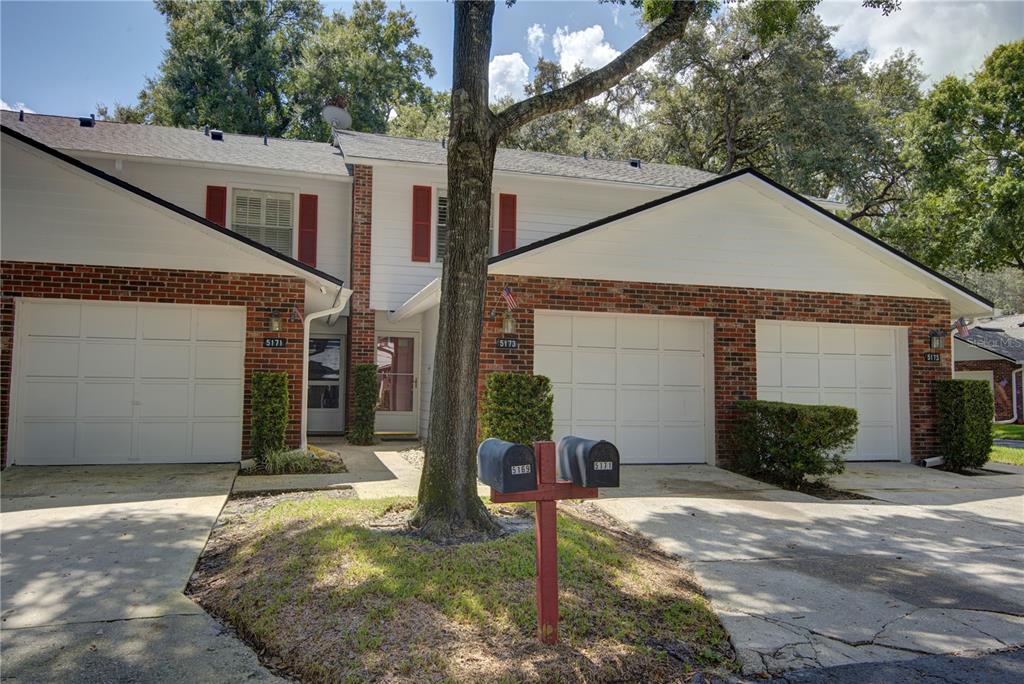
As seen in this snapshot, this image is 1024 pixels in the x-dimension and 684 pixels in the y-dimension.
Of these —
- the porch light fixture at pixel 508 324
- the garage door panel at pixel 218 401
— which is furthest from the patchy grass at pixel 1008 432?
the garage door panel at pixel 218 401

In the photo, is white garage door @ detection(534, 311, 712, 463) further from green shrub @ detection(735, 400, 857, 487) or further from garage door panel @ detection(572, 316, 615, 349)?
green shrub @ detection(735, 400, 857, 487)

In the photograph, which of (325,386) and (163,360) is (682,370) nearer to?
(163,360)

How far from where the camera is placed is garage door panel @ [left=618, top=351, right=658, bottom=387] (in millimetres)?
10258

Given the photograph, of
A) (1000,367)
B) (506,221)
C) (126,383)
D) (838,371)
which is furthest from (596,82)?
(1000,367)

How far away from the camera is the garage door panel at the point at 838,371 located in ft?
36.2

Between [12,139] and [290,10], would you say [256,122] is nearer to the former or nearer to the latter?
[290,10]

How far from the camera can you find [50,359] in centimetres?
913

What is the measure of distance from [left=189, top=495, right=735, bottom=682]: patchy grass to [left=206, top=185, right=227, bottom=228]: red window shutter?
31.3 ft

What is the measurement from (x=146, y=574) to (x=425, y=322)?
31.2 ft

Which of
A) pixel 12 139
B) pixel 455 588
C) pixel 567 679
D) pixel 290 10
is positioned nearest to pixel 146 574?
pixel 455 588

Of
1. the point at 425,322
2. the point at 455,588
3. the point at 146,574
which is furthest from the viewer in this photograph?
the point at 425,322

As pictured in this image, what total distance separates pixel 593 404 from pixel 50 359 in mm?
7599

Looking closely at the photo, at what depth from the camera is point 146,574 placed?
486cm

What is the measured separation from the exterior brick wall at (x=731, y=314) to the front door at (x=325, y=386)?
638cm
